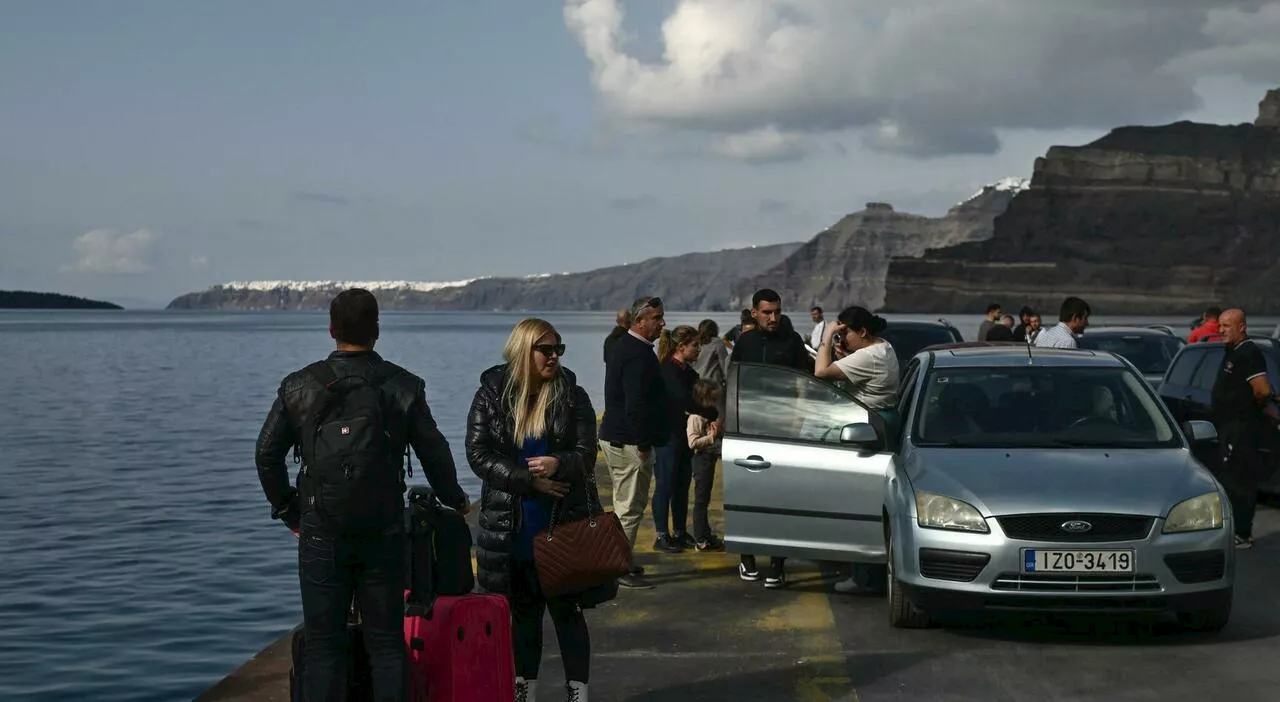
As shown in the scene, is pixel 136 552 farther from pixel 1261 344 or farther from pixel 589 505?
pixel 589 505

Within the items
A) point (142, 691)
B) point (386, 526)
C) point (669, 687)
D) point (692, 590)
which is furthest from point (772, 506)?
point (142, 691)

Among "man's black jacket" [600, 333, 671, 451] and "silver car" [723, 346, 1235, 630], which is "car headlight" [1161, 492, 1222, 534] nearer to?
"silver car" [723, 346, 1235, 630]

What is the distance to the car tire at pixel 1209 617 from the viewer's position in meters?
7.49

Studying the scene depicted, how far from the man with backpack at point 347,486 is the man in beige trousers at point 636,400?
4.08 m

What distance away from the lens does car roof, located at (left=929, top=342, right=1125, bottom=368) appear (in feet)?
28.7

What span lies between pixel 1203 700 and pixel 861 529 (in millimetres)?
2455

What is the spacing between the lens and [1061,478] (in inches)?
297

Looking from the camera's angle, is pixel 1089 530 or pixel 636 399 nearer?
pixel 1089 530

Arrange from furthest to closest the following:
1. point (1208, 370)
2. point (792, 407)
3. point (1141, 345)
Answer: point (1141, 345) < point (1208, 370) < point (792, 407)

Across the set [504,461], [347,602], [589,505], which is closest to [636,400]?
[589,505]

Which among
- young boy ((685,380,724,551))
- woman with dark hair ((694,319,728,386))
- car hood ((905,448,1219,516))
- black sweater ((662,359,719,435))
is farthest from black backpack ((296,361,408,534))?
woman with dark hair ((694,319,728,386))

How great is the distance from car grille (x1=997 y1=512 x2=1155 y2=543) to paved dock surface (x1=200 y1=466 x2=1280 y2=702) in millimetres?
581

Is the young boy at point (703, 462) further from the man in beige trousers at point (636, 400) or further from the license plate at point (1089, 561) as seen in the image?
the license plate at point (1089, 561)

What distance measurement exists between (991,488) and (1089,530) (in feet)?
1.68
